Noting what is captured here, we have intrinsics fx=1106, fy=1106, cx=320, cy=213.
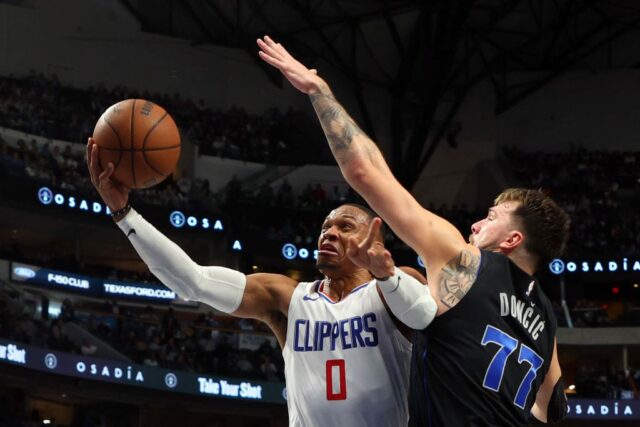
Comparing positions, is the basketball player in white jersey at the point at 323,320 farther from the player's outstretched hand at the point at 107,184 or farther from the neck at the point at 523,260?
the neck at the point at 523,260

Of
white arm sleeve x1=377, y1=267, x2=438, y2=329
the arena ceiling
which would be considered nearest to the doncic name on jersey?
white arm sleeve x1=377, y1=267, x2=438, y2=329

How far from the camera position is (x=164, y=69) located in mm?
33281

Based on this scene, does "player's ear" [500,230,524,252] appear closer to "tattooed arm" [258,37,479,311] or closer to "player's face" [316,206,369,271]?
"tattooed arm" [258,37,479,311]

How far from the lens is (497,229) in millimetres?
4809

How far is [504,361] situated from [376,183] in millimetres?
906

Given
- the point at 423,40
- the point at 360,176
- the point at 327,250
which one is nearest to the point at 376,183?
the point at 360,176

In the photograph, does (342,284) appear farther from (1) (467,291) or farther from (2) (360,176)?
(2) (360,176)

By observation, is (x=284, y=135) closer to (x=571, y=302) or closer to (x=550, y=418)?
(x=571, y=302)

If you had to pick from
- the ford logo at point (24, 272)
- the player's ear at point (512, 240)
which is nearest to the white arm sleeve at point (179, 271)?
the player's ear at point (512, 240)

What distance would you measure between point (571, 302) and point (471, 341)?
1123 inches

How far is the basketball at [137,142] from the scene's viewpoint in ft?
17.3

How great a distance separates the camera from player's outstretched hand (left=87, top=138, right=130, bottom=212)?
5078 millimetres

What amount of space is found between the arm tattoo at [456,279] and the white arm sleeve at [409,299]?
0.22ft

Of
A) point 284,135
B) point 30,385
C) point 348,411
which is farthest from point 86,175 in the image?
point 348,411
